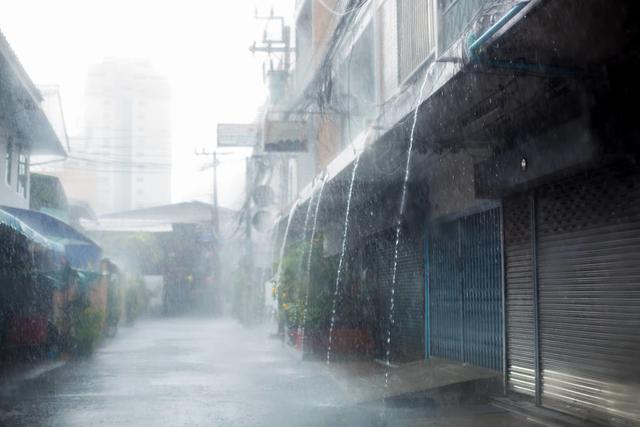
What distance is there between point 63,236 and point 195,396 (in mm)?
9151

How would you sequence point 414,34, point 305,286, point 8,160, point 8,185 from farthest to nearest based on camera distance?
point 8,160 < point 8,185 < point 305,286 < point 414,34

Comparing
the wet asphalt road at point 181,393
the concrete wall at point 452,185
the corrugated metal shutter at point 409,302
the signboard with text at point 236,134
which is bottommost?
the wet asphalt road at point 181,393

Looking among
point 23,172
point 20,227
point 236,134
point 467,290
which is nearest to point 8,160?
point 23,172

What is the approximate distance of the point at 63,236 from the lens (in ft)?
58.6

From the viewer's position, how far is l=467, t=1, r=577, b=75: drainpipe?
223 inches

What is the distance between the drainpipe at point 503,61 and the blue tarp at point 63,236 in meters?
10.2

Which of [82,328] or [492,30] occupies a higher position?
[492,30]

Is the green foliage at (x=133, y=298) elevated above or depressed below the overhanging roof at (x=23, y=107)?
below

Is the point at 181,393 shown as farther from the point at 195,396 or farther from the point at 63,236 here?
the point at 63,236

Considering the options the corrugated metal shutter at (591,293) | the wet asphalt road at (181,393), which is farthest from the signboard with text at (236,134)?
the corrugated metal shutter at (591,293)

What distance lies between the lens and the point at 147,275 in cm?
4838

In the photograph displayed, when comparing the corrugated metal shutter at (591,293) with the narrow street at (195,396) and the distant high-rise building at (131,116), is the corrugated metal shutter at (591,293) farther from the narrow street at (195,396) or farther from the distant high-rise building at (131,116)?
the distant high-rise building at (131,116)

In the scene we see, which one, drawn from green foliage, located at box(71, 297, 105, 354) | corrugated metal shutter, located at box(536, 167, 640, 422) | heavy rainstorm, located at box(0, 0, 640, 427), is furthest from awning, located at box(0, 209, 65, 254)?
corrugated metal shutter, located at box(536, 167, 640, 422)

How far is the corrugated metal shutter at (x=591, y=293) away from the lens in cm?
668
